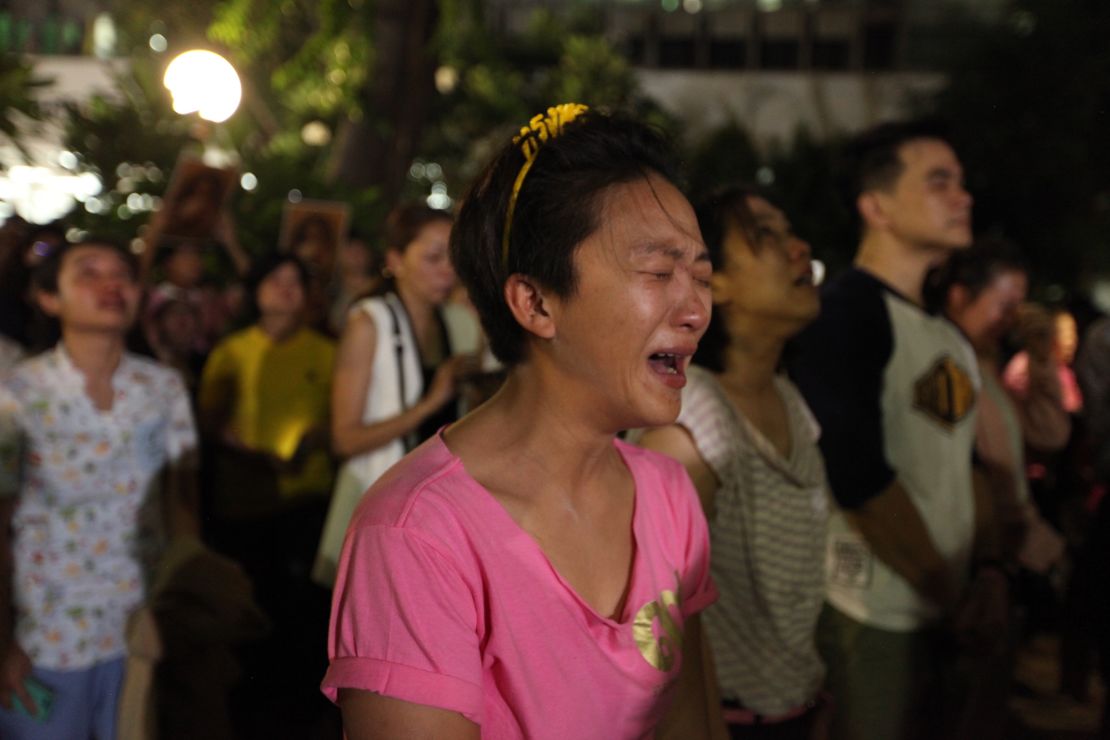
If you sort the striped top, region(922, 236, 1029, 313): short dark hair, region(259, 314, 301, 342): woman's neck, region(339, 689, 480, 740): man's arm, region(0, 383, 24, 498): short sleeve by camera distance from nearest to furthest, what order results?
1. region(339, 689, 480, 740): man's arm
2. the striped top
3. region(0, 383, 24, 498): short sleeve
4. region(922, 236, 1029, 313): short dark hair
5. region(259, 314, 301, 342): woman's neck

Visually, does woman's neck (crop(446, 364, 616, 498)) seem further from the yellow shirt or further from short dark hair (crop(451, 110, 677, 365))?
the yellow shirt

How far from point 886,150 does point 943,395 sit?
0.88 metres

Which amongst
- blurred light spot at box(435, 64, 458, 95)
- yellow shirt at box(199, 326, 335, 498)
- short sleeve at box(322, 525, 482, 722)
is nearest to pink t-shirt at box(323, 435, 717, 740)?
short sleeve at box(322, 525, 482, 722)

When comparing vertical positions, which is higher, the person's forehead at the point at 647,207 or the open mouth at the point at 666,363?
the person's forehead at the point at 647,207

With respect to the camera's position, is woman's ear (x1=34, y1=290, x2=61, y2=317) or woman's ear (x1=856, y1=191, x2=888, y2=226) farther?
woman's ear (x1=34, y1=290, x2=61, y2=317)

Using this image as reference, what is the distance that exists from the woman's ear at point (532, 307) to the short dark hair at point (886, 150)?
7.22ft

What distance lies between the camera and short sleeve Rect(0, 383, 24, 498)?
3.57 metres

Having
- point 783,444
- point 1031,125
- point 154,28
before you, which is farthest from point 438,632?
point 1031,125

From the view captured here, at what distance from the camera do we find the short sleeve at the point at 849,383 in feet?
10.8

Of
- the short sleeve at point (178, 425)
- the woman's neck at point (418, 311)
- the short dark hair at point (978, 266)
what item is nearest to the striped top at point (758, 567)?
the woman's neck at point (418, 311)

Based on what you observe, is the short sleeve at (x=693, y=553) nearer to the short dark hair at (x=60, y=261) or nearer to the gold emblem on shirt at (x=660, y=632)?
the gold emblem on shirt at (x=660, y=632)

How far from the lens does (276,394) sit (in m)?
5.88

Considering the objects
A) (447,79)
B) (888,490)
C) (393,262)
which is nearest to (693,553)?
(888,490)

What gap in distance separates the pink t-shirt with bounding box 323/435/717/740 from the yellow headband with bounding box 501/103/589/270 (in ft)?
1.23
